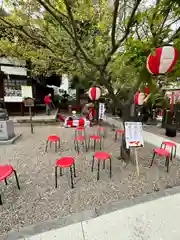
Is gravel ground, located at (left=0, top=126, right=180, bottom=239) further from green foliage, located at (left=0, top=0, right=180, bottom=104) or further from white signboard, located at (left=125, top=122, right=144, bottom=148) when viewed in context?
green foliage, located at (left=0, top=0, right=180, bottom=104)

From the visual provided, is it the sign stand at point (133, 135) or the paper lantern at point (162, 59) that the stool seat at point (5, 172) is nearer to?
the sign stand at point (133, 135)

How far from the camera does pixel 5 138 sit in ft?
18.8

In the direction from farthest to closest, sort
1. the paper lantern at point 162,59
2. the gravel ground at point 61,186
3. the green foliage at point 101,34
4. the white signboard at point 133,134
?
1. the white signboard at point 133,134
2. the green foliage at point 101,34
3. the gravel ground at point 61,186
4. the paper lantern at point 162,59

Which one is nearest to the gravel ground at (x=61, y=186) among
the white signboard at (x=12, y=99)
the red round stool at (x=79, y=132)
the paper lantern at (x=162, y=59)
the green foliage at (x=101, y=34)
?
the red round stool at (x=79, y=132)

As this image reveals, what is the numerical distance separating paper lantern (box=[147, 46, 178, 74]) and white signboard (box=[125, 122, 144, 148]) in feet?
5.24

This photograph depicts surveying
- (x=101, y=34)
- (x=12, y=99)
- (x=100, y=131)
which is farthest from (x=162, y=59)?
(x=12, y=99)

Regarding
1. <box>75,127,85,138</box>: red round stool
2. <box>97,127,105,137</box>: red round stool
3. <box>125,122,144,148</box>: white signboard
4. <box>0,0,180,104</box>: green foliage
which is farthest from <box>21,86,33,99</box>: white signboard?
<box>125,122,144,148</box>: white signboard

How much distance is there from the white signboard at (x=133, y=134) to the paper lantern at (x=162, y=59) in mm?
1597

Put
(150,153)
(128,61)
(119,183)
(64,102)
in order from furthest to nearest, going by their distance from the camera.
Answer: (64,102) → (150,153) → (128,61) → (119,183)

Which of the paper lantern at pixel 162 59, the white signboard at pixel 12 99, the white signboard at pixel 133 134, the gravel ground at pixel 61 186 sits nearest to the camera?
the paper lantern at pixel 162 59

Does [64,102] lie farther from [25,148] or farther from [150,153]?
[150,153]

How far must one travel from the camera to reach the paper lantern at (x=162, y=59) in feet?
6.97

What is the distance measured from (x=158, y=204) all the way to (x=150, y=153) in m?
2.60

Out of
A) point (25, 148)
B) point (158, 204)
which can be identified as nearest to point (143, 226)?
point (158, 204)
